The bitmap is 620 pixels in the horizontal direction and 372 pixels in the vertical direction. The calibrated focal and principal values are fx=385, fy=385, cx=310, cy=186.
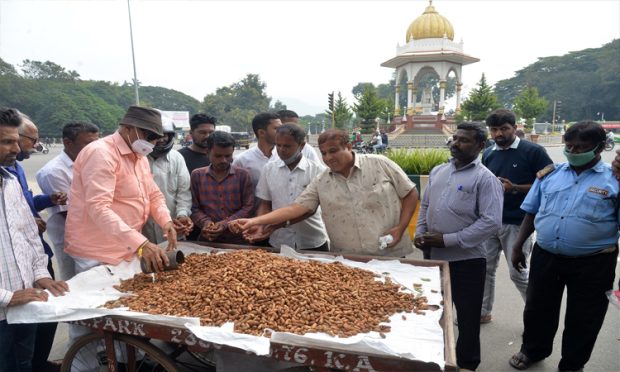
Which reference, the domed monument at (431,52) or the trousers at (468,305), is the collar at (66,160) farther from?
the domed monument at (431,52)

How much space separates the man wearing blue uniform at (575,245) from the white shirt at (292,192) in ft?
5.52

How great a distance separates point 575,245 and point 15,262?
337cm

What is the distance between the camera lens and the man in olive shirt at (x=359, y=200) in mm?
2709

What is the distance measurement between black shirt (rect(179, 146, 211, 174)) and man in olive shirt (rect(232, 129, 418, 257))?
1673 millimetres

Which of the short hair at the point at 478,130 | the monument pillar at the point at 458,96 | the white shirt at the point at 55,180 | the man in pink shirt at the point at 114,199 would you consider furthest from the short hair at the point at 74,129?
the monument pillar at the point at 458,96

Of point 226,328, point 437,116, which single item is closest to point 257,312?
point 226,328

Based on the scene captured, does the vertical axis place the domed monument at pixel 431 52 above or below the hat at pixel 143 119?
above

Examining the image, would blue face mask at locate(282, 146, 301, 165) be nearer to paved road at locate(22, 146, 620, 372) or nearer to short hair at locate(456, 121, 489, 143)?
short hair at locate(456, 121, 489, 143)

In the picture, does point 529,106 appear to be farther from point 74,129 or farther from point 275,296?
point 275,296

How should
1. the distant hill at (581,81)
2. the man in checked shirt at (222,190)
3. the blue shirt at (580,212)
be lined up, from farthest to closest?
the distant hill at (581,81), the man in checked shirt at (222,190), the blue shirt at (580,212)

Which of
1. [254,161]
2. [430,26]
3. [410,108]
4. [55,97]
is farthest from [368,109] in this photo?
[55,97]

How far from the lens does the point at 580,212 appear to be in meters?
2.51

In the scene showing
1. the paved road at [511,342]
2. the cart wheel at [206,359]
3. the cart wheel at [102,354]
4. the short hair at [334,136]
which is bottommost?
the paved road at [511,342]

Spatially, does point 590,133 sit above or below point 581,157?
above
